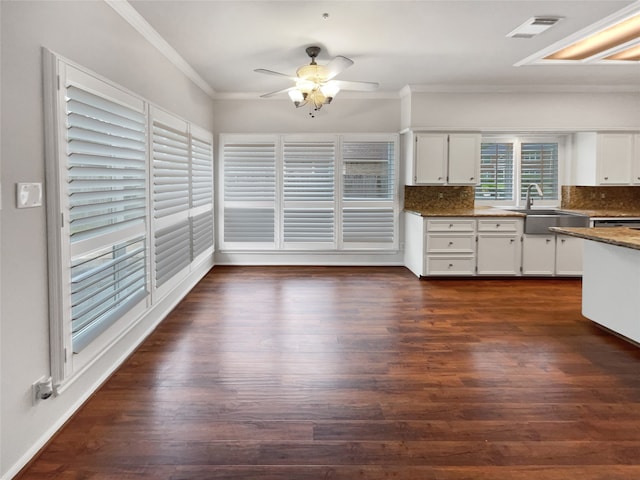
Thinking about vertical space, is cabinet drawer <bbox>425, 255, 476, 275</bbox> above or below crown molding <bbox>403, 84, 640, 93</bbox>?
below

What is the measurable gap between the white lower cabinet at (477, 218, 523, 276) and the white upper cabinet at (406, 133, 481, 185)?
708 millimetres

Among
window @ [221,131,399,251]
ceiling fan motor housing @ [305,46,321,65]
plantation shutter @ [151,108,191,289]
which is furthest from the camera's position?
window @ [221,131,399,251]

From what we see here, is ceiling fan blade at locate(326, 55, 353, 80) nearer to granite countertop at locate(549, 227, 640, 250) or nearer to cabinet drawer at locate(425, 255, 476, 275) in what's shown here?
granite countertop at locate(549, 227, 640, 250)

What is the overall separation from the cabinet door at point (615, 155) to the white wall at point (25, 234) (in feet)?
20.2

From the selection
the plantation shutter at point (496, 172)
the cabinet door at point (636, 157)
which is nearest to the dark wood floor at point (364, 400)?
the plantation shutter at point (496, 172)

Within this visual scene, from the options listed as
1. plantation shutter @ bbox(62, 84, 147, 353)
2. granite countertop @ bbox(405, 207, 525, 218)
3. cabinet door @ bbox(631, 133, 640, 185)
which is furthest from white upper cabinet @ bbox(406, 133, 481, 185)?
plantation shutter @ bbox(62, 84, 147, 353)

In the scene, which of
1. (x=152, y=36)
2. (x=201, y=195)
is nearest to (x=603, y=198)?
(x=201, y=195)

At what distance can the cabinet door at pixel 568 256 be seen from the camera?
6.03 m

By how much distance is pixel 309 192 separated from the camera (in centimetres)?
691

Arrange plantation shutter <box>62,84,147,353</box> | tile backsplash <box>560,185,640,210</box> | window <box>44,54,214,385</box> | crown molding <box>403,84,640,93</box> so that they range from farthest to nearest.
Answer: tile backsplash <box>560,185,640,210</box> < crown molding <box>403,84,640,93</box> < plantation shutter <box>62,84,147,353</box> < window <box>44,54,214,385</box>

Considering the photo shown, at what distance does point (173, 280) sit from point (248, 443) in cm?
270

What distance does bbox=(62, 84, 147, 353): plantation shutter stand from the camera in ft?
8.31

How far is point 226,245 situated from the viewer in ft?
23.1

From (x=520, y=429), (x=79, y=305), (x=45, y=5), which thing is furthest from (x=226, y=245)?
(x=520, y=429)
